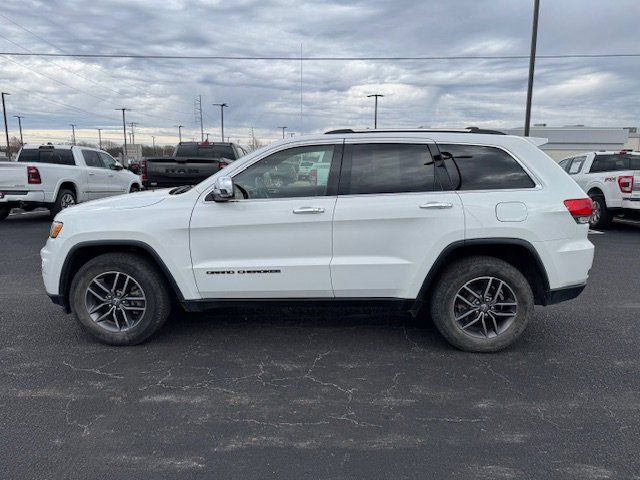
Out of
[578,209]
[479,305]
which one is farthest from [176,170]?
[578,209]

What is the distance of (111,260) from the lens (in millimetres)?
4172

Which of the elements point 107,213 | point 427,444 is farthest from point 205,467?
point 107,213

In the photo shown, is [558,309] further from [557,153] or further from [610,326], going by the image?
[557,153]

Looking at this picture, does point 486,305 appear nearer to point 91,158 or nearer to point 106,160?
point 91,158

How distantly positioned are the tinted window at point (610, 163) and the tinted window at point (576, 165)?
1.20 ft

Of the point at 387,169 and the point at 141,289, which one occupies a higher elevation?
the point at 387,169

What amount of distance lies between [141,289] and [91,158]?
10950 mm

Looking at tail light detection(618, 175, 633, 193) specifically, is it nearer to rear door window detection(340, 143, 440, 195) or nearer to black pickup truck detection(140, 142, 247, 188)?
rear door window detection(340, 143, 440, 195)

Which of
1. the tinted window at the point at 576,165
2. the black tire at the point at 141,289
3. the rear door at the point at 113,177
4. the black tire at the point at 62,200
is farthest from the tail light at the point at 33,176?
the tinted window at the point at 576,165

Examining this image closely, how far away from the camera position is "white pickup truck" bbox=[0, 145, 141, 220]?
458 inches

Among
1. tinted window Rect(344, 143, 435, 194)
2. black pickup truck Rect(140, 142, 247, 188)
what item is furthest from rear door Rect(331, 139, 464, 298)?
black pickup truck Rect(140, 142, 247, 188)

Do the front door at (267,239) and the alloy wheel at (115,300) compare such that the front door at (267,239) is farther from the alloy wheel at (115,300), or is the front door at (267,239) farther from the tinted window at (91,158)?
the tinted window at (91,158)

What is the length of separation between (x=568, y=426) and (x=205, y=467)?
7.16 ft

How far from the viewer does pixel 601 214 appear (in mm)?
11102
